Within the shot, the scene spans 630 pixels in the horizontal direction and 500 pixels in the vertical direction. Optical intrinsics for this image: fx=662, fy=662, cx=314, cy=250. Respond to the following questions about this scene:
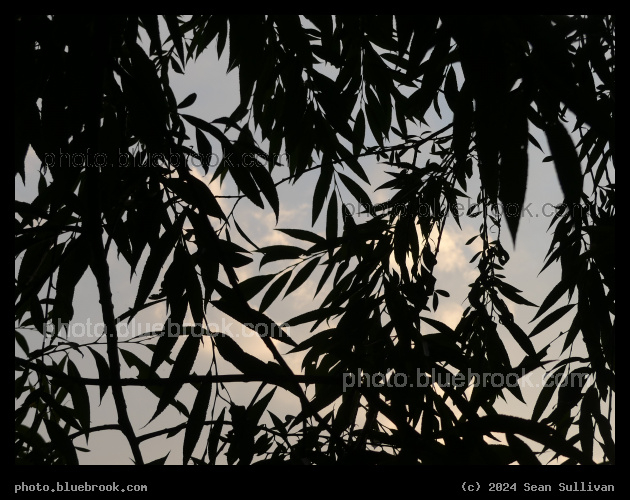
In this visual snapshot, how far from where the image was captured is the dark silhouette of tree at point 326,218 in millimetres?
643

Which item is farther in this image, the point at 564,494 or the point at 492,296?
A: the point at 492,296

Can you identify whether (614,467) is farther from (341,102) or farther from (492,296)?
(341,102)

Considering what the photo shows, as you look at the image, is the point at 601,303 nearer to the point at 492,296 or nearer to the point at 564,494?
the point at 492,296

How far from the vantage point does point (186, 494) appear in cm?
74

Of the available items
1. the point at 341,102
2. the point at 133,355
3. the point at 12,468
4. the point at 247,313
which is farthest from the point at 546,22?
the point at 133,355

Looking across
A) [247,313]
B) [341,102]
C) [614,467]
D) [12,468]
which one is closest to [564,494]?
[614,467]

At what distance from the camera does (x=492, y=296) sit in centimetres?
137

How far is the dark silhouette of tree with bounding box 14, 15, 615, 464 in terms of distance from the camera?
0.64m

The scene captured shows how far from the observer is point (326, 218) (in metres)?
1.40

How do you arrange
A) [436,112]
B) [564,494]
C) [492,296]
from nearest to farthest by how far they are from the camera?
[564,494] → [492,296] → [436,112]

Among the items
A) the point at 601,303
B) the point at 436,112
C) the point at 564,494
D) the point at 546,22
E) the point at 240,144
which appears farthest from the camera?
the point at 436,112

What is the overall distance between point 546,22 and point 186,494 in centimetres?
61

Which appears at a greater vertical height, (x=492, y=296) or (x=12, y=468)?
(x=492, y=296)

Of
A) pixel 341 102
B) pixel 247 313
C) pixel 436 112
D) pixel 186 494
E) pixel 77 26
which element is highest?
pixel 436 112
